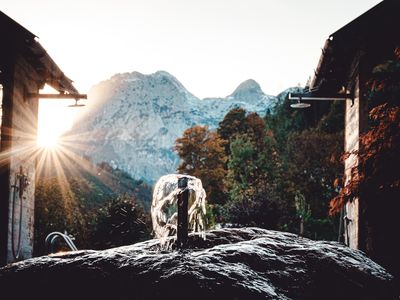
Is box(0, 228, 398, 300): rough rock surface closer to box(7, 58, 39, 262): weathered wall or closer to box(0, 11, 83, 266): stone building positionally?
box(0, 11, 83, 266): stone building

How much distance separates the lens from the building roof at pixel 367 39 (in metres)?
7.69

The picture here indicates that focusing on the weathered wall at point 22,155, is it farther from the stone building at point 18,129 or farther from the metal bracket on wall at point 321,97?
the metal bracket on wall at point 321,97

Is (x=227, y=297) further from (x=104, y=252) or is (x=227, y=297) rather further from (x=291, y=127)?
(x=291, y=127)

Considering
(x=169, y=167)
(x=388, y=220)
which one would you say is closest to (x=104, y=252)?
(x=388, y=220)

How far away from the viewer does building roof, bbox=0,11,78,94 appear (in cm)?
767

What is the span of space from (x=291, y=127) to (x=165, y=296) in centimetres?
3646

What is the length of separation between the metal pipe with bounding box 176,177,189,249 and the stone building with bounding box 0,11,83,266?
17.0 ft

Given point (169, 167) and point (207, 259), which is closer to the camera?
point (207, 259)

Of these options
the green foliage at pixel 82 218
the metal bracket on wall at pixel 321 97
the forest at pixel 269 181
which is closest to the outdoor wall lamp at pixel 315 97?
the metal bracket on wall at pixel 321 97

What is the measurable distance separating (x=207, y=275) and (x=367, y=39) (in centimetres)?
660

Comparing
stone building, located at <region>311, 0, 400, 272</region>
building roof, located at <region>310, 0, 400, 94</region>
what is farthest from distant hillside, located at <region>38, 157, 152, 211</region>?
building roof, located at <region>310, 0, 400, 94</region>

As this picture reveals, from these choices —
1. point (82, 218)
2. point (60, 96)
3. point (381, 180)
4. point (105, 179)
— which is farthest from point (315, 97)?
point (105, 179)

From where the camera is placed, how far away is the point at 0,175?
8.00 meters

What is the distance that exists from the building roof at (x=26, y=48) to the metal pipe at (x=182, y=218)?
518 centimetres
